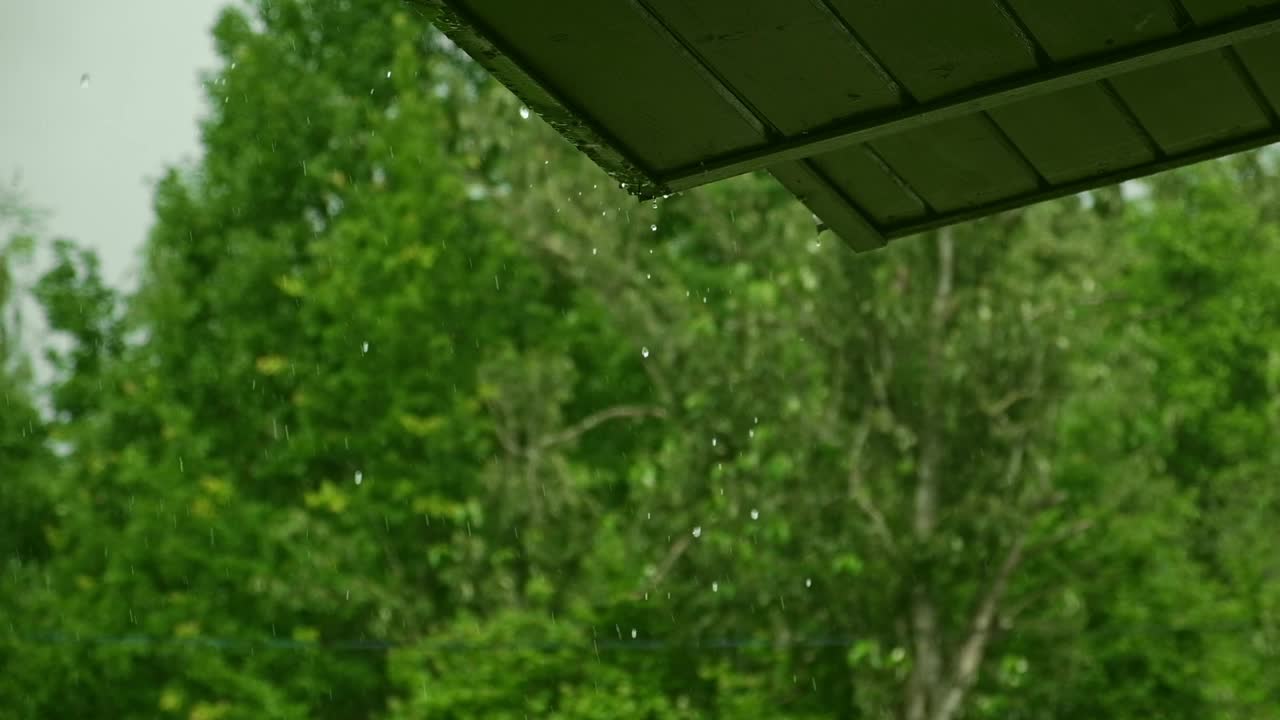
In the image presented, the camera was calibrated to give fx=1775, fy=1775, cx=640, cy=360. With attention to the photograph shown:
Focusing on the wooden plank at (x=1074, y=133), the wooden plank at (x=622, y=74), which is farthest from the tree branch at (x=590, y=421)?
the wooden plank at (x=622, y=74)

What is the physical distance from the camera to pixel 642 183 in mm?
3123

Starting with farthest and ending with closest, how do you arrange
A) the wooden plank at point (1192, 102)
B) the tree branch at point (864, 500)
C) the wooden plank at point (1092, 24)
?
the tree branch at point (864, 500), the wooden plank at point (1192, 102), the wooden plank at point (1092, 24)

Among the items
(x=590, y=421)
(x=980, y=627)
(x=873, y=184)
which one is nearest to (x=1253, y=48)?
(x=873, y=184)

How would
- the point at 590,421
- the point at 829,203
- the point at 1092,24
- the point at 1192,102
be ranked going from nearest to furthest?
1. the point at 1092,24
2. the point at 1192,102
3. the point at 829,203
4. the point at 590,421

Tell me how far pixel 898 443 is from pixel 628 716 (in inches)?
144

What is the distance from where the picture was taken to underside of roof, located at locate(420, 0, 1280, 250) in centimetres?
271

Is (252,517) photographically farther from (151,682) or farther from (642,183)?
(642,183)

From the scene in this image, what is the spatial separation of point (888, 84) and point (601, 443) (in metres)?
18.8

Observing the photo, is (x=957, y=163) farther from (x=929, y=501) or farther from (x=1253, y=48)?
(x=929, y=501)

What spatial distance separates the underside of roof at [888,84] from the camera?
107 inches

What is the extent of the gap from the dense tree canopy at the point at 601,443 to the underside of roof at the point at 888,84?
12583 millimetres

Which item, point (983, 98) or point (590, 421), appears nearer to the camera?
point (983, 98)

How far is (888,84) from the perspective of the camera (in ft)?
9.42

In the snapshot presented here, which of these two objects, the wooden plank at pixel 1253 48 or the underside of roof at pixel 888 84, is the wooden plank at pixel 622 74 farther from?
the wooden plank at pixel 1253 48
